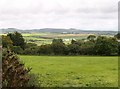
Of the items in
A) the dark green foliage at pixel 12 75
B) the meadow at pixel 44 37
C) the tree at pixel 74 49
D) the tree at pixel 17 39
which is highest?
the dark green foliage at pixel 12 75

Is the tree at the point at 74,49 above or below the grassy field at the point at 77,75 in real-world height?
below

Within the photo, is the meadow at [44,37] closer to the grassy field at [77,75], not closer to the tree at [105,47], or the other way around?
the tree at [105,47]

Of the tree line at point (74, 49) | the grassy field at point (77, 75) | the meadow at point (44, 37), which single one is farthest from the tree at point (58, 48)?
the grassy field at point (77, 75)

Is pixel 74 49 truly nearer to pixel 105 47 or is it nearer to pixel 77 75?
pixel 105 47

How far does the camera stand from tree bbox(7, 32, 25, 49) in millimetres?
57250

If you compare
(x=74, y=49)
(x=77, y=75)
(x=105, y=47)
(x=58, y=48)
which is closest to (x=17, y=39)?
(x=58, y=48)

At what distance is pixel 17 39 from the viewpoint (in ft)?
194

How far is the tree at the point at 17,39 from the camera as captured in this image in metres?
57.2

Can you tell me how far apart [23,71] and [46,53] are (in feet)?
128

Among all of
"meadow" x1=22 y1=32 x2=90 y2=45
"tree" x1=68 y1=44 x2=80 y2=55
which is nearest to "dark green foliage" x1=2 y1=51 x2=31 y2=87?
"tree" x1=68 y1=44 x2=80 y2=55

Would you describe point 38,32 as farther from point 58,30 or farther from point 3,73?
point 3,73

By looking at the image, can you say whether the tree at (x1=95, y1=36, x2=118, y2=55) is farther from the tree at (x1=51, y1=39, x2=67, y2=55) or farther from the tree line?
the tree at (x1=51, y1=39, x2=67, y2=55)

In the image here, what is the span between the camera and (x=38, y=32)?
89.4 meters

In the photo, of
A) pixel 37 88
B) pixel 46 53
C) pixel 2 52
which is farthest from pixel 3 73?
pixel 46 53
